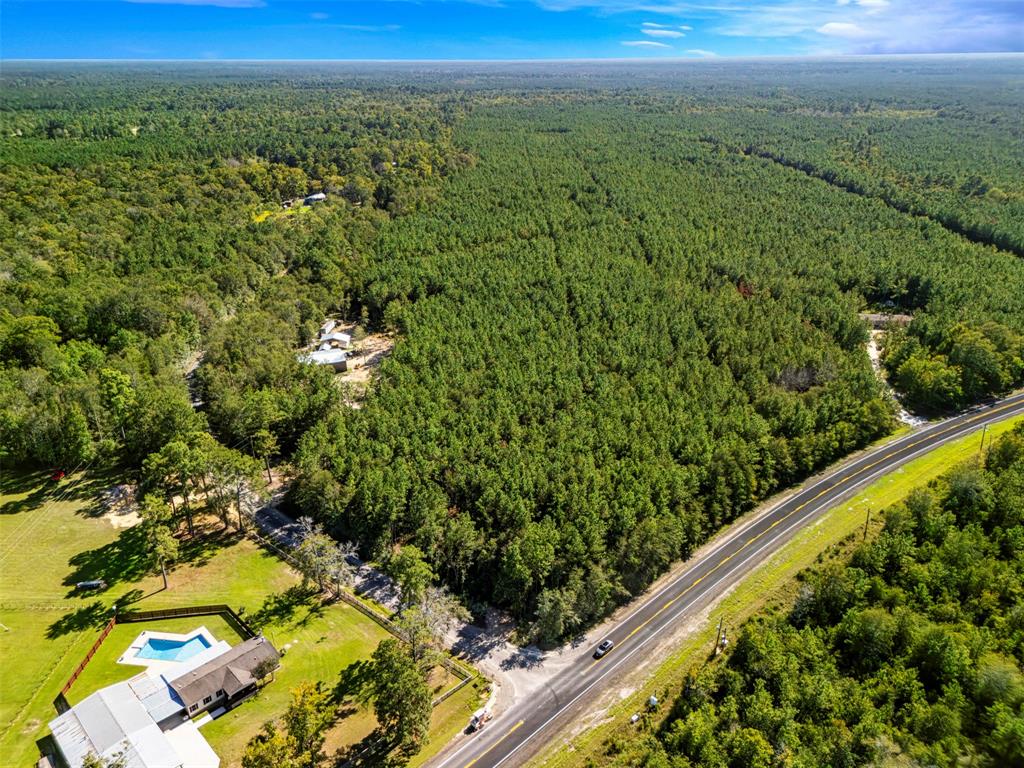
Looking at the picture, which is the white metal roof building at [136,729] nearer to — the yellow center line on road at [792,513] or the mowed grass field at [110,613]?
the mowed grass field at [110,613]

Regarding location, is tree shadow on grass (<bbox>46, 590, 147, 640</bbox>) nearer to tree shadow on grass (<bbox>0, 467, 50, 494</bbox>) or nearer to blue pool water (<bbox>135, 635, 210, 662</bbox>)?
blue pool water (<bbox>135, 635, 210, 662</bbox>)

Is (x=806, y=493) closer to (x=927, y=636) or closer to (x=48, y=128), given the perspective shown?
(x=927, y=636)

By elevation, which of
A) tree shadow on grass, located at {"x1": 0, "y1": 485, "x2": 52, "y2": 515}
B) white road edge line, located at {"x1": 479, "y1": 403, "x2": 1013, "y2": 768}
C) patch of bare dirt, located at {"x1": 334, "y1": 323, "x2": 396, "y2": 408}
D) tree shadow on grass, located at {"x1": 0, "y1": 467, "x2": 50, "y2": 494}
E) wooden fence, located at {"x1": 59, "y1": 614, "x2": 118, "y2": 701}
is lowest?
white road edge line, located at {"x1": 479, "y1": 403, "x2": 1013, "y2": 768}

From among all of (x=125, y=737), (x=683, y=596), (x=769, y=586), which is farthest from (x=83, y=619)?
(x=769, y=586)

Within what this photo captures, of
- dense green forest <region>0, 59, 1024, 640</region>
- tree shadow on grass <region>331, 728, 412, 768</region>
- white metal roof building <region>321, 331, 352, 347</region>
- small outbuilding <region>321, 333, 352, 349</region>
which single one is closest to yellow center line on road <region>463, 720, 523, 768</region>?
tree shadow on grass <region>331, 728, 412, 768</region>

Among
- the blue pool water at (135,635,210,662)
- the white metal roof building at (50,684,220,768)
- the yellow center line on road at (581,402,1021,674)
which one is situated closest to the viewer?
the white metal roof building at (50,684,220,768)

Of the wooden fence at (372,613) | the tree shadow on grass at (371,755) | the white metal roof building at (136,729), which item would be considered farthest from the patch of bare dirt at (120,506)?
the tree shadow on grass at (371,755)

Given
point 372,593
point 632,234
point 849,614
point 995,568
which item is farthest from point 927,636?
point 632,234
